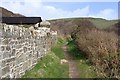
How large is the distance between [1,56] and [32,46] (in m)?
5.17

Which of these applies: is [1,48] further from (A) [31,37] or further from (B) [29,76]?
(A) [31,37]

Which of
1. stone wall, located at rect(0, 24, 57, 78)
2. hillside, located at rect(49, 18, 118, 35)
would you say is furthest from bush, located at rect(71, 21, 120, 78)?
hillside, located at rect(49, 18, 118, 35)

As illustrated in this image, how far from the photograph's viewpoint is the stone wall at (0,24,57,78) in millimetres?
10102

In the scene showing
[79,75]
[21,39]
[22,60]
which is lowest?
[79,75]

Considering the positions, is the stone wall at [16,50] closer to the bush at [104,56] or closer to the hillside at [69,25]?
the bush at [104,56]

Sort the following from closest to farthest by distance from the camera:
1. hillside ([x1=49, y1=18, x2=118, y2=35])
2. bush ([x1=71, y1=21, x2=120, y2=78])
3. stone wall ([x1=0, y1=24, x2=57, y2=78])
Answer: stone wall ([x1=0, y1=24, x2=57, y2=78]) → bush ([x1=71, y1=21, x2=120, y2=78]) → hillside ([x1=49, y1=18, x2=118, y2=35])

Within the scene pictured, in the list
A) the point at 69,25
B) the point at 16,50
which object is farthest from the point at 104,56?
the point at 69,25

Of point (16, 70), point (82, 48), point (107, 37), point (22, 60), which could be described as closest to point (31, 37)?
point (22, 60)

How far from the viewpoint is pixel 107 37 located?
21656 mm

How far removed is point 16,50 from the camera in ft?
38.5

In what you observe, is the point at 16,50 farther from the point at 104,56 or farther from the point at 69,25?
the point at 69,25

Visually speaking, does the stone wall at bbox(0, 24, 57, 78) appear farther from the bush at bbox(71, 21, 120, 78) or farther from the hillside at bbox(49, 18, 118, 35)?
the hillside at bbox(49, 18, 118, 35)

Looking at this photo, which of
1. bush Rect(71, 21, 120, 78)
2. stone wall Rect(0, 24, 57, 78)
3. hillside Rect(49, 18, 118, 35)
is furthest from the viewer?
hillside Rect(49, 18, 118, 35)

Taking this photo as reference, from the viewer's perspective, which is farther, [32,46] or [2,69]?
[32,46]
